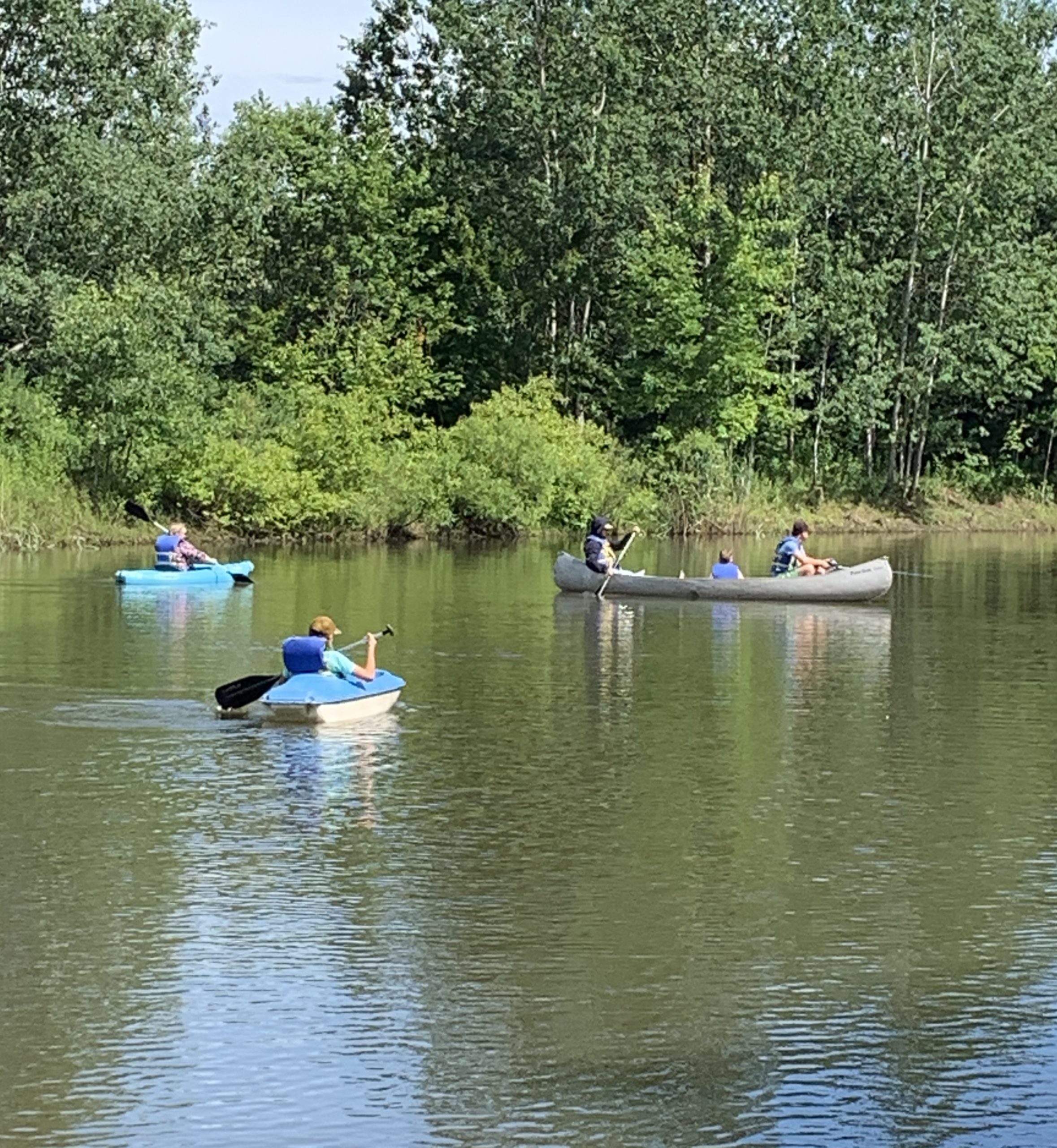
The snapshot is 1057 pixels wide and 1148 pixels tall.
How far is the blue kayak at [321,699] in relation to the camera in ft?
64.4

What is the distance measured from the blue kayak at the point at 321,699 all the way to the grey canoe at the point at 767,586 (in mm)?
14333

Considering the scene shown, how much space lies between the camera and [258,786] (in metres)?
16.9

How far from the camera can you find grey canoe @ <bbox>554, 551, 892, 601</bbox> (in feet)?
110

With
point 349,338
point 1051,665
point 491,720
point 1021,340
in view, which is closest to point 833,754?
point 491,720

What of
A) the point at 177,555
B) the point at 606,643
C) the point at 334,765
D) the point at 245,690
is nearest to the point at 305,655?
the point at 245,690

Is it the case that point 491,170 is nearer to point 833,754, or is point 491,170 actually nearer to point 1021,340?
point 1021,340

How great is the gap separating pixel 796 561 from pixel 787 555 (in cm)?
20

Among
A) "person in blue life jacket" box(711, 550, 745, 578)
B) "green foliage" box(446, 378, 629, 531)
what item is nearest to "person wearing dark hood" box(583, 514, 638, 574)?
"person in blue life jacket" box(711, 550, 745, 578)

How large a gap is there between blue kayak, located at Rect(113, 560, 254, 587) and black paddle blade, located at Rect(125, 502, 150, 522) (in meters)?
6.47

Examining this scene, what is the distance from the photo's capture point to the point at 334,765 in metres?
18.0

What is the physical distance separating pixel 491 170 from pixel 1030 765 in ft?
147

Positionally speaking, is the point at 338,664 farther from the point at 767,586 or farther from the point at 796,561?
the point at 796,561

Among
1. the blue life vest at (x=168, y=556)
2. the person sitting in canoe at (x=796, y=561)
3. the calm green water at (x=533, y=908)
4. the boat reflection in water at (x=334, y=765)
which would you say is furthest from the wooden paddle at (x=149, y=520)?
the boat reflection in water at (x=334, y=765)

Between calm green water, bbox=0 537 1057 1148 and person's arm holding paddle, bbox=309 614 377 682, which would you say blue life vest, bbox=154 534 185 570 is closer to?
calm green water, bbox=0 537 1057 1148
